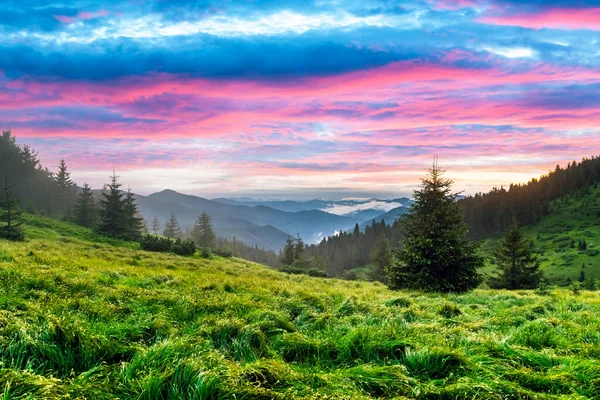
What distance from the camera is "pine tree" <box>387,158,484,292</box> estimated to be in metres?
20.9

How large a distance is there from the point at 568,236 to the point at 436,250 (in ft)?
423

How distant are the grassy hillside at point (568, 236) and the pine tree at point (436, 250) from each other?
65959 mm

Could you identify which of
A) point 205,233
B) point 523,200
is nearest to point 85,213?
point 205,233

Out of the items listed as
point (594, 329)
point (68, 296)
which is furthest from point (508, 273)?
point (68, 296)

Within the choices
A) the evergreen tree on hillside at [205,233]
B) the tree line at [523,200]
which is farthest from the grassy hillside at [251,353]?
the tree line at [523,200]

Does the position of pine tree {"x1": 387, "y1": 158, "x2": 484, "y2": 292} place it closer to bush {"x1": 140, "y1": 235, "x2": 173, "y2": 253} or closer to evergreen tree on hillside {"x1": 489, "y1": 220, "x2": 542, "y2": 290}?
evergreen tree on hillside {"x1": 489, "y1": 220, "x2": 542, "y2": 290}

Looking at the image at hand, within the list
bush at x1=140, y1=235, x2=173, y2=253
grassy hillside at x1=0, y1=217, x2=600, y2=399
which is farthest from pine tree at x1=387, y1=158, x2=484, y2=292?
bush at x1=140, y1=235, x2=173, y2=253

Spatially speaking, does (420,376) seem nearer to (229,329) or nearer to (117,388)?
(229,329)

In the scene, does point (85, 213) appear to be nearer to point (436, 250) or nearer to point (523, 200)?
point (436, 250)

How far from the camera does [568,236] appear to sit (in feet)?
370

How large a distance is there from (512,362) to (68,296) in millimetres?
8923

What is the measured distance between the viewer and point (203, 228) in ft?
309

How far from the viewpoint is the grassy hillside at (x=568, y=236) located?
3050 inches

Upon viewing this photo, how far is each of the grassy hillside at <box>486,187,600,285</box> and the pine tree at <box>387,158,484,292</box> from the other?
66.0 meters
